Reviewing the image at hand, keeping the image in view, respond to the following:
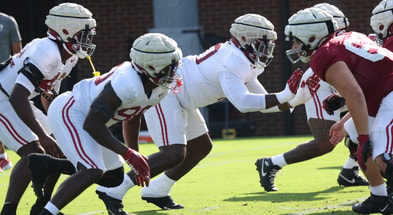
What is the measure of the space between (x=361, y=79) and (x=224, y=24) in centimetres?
1137

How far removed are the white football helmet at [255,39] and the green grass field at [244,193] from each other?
3.71ft

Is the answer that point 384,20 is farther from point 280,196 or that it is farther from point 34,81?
point 34,81

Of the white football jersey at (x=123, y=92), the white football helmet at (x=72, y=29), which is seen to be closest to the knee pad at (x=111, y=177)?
the white football jersey at (x=123, y=92)

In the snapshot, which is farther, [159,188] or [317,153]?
[317,153]

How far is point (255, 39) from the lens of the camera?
732 cm

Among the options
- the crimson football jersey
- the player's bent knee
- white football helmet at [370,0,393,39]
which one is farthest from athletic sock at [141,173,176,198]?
white football helmet at [370,0,393,39]

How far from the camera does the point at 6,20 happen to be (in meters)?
11.6

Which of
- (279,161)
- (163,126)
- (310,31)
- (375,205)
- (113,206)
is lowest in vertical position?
(279,161)

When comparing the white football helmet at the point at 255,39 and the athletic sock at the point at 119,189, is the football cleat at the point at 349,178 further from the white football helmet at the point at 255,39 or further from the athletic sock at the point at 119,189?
the athletic sock at the point at 119,189

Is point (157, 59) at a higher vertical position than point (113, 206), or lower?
higher

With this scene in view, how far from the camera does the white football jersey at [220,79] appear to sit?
7.17 meters

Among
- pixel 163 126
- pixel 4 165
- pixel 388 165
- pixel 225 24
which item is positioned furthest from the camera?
pixel 225 24

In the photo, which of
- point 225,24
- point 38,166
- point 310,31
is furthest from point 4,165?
point 225,24

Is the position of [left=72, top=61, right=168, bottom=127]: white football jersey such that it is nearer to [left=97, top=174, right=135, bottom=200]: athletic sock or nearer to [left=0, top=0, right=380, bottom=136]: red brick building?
[left=97, top=174, right=135, bottom=200]: athletic sock
